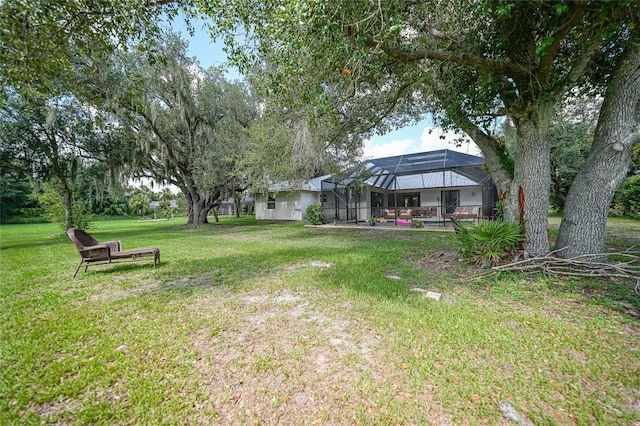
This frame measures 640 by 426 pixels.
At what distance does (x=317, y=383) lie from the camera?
6.17ft

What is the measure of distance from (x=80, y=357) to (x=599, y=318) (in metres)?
5.28

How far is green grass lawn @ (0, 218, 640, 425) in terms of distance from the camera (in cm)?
166

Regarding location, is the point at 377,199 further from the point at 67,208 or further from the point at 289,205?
the point at 67,208

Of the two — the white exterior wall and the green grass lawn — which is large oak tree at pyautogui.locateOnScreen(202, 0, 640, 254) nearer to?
the green grass lawn

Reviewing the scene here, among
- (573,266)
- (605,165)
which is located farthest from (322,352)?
(605,165)

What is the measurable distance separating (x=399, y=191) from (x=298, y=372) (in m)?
18.6

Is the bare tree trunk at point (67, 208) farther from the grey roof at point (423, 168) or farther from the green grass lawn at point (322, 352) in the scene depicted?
the grey roof at point (423, 168)

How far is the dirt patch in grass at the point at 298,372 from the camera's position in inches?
64.4

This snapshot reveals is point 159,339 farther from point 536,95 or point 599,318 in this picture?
point 536,95

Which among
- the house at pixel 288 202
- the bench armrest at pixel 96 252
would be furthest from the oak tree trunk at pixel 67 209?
the house at pixel 288 202

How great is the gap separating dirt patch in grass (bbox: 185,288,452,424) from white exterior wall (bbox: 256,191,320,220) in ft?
52.0

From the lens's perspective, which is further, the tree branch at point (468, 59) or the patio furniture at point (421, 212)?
the patio furniture at point (421, 212)

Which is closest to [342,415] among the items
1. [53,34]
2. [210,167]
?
[53,34]

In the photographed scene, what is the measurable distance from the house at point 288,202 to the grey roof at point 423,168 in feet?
10.5
